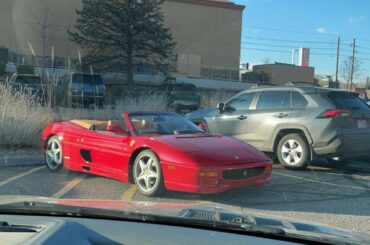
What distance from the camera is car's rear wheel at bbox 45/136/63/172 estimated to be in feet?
28.4

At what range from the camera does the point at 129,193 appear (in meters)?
7.37

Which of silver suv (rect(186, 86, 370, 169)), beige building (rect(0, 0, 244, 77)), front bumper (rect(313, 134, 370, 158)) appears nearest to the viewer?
front bumper (rect(313, 134, 370, 158))

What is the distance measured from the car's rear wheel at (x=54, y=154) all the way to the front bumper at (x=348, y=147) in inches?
179

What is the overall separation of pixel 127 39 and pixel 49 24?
47.4 ft

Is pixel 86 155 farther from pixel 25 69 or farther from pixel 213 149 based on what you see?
pixel 25 69

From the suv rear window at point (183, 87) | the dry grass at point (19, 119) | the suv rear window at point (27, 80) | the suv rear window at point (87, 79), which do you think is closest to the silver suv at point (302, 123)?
the dry grass at point (19, 119)

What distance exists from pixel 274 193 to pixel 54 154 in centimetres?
379

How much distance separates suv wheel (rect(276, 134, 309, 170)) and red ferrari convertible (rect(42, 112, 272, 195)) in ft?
8.05

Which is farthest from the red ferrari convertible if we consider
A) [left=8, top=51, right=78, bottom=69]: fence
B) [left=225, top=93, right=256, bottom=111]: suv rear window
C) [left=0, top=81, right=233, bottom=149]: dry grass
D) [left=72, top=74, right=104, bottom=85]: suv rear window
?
[left=8, top=51, right=78, bottom=69]: fence

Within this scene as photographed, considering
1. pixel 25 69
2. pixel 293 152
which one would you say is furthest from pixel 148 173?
pixel 25 69

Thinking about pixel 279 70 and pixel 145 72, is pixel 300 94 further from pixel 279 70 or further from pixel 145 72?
pixel 279 70

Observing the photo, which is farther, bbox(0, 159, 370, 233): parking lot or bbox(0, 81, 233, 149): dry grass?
bbox(0, 81, 233, 149): dry grass

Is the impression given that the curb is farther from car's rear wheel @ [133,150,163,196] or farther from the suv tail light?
the suv tail light

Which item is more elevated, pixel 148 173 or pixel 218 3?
pixel 218 3
